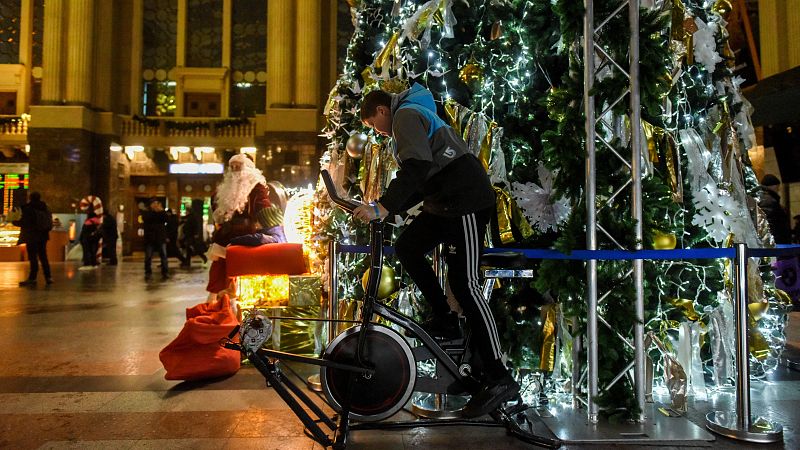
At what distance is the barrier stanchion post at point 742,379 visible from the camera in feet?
11.0

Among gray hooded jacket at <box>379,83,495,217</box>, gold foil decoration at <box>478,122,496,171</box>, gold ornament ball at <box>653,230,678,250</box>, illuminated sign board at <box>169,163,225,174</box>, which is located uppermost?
illuminated sign board at <box>169,163,225,174</box>

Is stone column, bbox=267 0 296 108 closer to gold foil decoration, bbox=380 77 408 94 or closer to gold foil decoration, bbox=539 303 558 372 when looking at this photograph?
gold foil decoration, bbox=380 77 408 94

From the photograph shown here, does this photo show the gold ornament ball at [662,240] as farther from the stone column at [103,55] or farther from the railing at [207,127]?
the stone column at [103,55]

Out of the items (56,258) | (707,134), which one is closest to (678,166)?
(707,134)

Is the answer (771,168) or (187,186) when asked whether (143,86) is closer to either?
(187,186)

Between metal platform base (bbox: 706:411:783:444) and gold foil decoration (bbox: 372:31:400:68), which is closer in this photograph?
metal platform base (bbox: 706:411:783:444)

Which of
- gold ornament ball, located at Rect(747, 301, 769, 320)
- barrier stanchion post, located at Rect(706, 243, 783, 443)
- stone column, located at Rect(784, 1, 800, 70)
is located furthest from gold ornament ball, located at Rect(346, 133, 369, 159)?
stone column, located at Rect(784, 1, 800, 70)

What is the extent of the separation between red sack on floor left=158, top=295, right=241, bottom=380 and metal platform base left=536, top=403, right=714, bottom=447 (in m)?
2.68

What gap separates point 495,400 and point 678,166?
2415mm

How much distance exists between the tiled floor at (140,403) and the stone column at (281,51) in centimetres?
2154

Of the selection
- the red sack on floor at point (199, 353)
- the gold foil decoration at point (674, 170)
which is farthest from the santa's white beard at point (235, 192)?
the gold foil decoration at point (674, 170)

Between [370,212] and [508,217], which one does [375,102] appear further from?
[508,217]

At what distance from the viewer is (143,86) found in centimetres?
3102

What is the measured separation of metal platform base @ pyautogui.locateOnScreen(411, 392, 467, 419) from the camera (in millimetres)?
3783
